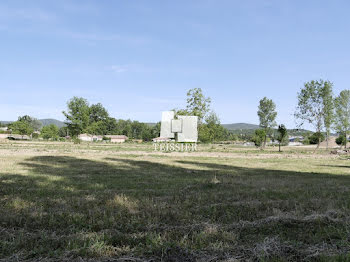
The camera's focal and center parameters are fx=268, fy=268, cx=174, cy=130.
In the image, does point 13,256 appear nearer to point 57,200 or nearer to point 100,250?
point 100,250

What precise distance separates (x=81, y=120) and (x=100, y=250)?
81.5 m

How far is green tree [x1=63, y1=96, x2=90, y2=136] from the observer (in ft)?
261

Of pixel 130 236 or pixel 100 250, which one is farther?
pixel 130 236

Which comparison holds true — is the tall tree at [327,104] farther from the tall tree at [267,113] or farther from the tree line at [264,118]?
the tall tree at [267,113]

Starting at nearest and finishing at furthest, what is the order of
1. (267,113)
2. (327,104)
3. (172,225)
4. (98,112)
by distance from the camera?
(172,225) → (327,104) → (267,113) → (98,112)

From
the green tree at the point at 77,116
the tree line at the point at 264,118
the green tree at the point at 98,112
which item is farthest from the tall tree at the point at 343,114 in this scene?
the green tree at the point at 98,112

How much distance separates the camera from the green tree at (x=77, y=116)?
79.5 meters

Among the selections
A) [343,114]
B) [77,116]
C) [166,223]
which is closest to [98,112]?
[77,116]

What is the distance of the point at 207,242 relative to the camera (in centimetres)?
464

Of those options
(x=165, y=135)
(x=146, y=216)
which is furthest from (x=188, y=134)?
(x=146, y=216)

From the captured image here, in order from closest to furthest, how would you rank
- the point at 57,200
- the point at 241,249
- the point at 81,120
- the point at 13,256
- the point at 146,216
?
the point at 13,256 → the point at 241,249 → the point at 146,216 → the point at 57,200 → the point at 81,120

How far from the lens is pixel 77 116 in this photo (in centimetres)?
A: 8050

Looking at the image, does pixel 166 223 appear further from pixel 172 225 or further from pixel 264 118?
pixel 264 118

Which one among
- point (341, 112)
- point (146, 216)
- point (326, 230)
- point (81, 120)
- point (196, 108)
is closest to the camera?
point (326, 230)
